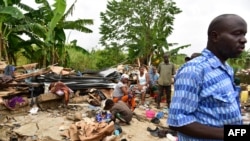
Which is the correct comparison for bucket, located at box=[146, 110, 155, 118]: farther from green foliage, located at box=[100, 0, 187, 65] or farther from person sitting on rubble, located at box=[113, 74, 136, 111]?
green foliage, located at box=[100, 0, 187, 65]

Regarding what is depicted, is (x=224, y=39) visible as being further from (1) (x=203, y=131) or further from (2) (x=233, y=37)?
(1) (x=203, y=131)

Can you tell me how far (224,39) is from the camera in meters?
1.44

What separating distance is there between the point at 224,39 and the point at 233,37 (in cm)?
4

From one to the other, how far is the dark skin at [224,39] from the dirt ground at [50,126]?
16.7 ft

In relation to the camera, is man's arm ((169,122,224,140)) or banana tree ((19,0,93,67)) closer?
man's arm ((169,122,224,140))

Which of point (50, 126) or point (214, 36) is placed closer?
point (214, 36)

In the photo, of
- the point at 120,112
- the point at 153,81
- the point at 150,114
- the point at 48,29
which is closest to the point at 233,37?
the point at 120,112

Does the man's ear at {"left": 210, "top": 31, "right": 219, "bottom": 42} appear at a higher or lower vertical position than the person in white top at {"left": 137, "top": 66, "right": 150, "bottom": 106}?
higher

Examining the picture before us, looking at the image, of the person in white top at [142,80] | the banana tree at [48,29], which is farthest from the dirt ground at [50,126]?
the banana tree at [48,29]

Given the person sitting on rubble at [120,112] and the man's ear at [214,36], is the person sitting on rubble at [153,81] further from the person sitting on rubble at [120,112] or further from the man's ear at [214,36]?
the man's ear at [214,36]

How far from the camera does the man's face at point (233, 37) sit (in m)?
1.44

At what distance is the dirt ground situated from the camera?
→ 22.0 feet

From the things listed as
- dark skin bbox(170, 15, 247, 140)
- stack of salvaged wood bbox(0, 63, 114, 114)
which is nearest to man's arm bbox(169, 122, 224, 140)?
dark skin bbox(170, 15, 247, 140)

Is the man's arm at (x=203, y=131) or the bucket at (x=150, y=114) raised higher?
the man's arm at (x=203, y=131)
